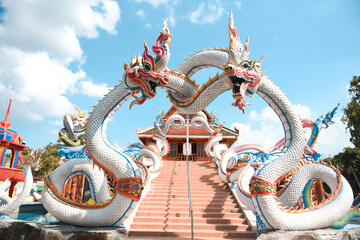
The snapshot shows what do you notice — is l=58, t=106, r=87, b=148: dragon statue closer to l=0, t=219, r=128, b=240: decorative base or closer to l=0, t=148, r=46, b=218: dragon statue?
l=0, t=148, r=46, b=218: dragon statue

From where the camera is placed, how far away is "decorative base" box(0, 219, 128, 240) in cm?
358

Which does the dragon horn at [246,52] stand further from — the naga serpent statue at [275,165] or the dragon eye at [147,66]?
the dragon eye at [147,66]

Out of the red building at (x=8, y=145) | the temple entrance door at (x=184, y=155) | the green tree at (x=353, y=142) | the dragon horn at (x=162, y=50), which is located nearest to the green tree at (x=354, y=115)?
the green tree at (x=353, y=142)

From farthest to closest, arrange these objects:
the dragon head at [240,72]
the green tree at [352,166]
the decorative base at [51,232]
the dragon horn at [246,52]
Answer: the green tree at [352,166]
the dragon horn at [246,52]
the dragon head at [240,72]
the decorative base at [51,232]

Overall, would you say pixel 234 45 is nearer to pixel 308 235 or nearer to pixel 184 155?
pixel 308 235

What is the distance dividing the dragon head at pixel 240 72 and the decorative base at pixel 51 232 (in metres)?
3.10

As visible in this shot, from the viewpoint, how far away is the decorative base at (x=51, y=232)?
3.58 m

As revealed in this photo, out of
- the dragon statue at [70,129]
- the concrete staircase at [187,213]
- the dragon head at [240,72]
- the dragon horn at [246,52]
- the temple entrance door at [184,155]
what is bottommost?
the concrete staircase at [187,213]

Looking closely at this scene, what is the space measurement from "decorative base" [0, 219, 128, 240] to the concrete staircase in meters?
1.17

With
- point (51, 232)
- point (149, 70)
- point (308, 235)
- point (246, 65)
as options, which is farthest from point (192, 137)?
point (51, 232)

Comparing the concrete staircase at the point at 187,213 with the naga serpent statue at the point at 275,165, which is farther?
the concrete staircase at the point at 187,213

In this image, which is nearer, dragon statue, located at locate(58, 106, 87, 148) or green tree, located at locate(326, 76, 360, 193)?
dragon statue, located at locate(58, 106, 87, 148)

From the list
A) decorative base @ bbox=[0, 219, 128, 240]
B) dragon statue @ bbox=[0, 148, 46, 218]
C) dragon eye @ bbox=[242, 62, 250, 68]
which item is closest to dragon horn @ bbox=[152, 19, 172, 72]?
dragon eye @ bbox=[242, 62, 250, 68]

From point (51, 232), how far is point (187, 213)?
3170 mm
